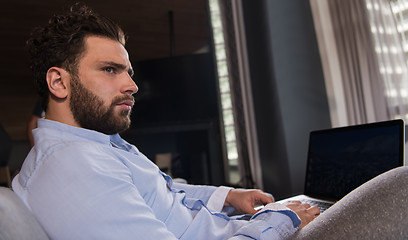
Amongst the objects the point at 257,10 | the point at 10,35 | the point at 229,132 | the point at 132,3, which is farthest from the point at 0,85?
the point at 257,10

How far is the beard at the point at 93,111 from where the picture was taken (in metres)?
0.89

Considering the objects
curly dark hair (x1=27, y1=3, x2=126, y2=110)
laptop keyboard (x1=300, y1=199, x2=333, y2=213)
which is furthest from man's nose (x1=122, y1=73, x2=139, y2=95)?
laptop keyboard (x1=300, y1=199, x2=333, y2=213)

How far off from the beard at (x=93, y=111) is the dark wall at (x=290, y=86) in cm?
151

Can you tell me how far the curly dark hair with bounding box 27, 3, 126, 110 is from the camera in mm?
946

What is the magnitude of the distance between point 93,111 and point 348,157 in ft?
3.10

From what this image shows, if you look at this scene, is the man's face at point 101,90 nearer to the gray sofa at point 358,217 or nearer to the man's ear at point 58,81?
the man's ear at point 58,81

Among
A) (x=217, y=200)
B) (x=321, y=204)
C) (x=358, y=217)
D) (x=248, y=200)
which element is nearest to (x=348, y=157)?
(x=321, y=204)

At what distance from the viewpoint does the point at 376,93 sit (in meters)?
1.78

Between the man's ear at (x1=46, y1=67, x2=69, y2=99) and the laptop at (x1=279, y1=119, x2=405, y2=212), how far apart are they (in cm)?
96

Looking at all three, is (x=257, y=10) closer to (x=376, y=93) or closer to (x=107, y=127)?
(x=376, y=93)

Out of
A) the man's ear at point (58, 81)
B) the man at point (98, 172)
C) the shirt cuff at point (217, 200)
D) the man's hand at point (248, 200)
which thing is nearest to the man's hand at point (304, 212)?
the man at point (98, 172)

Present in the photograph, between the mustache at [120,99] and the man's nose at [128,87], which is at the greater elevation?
the man's nose at [128,87]

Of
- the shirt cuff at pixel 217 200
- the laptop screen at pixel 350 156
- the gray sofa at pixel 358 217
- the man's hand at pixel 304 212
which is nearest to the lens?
the gray sofa at pixel 358 217

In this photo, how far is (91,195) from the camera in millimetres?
634
